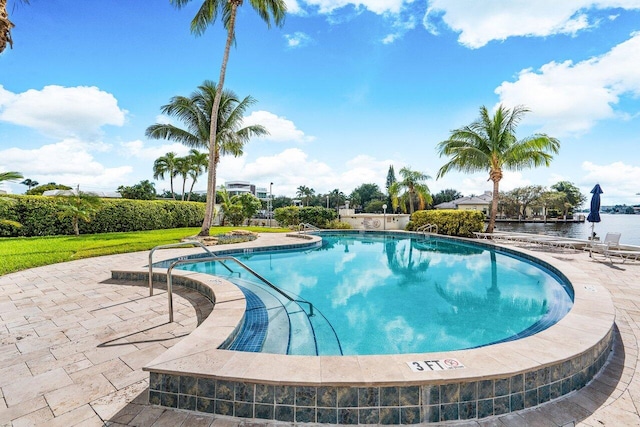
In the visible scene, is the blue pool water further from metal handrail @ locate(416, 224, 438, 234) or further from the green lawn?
metal handrail @ locate(416, 224, 438, 234)

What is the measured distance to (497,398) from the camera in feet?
7.64

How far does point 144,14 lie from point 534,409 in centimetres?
1384

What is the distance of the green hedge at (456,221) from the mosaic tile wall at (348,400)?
48.4ft

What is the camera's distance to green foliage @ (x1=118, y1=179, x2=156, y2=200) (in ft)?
109

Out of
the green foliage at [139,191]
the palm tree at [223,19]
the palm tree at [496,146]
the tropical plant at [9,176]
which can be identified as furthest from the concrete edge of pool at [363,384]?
the green foliage at [139,191]

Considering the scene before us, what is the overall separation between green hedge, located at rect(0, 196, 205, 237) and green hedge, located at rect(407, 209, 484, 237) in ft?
56.8

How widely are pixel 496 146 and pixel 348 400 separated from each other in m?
16.9

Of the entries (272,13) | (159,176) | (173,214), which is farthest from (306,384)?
(159,176)

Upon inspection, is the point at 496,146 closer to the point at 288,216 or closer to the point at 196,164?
the point at 288,216

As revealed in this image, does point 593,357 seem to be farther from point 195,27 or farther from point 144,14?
point 195,27

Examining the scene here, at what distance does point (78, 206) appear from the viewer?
542 inches

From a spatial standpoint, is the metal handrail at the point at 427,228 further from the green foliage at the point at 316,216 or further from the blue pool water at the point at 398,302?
the green foliage at the point at 316,216

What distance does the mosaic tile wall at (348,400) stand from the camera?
224 cm

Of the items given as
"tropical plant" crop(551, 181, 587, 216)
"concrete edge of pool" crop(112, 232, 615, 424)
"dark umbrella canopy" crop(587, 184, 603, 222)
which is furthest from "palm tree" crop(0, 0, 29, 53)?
"tropical plant" crop(551, 181, 587, 216)
